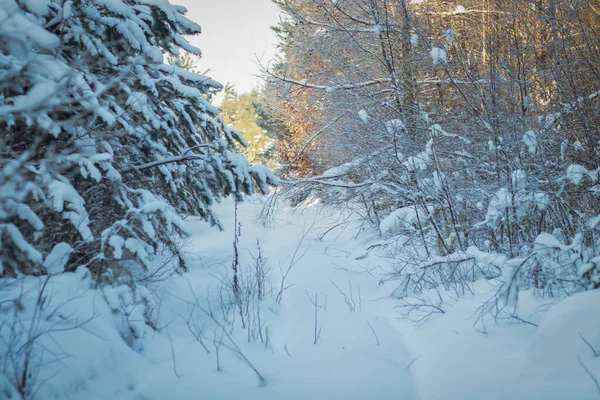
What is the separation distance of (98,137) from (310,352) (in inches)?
105

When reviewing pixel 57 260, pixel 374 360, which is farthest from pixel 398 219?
pixel 57 260

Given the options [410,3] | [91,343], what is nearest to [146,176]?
[91,343]

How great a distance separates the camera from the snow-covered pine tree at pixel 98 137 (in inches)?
94.3

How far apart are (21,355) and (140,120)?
262 cm

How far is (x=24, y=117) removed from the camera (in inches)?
106

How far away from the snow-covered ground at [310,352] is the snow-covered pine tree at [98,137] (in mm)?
434

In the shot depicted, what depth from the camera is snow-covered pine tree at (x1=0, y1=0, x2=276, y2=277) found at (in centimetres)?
239

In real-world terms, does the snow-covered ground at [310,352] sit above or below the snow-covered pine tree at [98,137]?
below

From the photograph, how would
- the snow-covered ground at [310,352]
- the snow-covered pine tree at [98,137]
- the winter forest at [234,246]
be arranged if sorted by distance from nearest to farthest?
the snow-covered ground at [310,352] → the winter forest at [234,246] → the snow-covered pine tree at [98,137]

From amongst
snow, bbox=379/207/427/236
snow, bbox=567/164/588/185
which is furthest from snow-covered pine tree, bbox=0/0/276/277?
snow, bbox=567/164/588/185

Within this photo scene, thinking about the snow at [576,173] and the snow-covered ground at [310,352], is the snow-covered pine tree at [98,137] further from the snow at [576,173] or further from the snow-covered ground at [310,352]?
the snow at [576,173]

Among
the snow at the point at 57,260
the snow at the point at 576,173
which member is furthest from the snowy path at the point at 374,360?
the snow at the point at 576,173

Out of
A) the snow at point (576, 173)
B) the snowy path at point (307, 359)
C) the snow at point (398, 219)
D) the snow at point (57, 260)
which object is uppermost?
the snow at point (576, 173)

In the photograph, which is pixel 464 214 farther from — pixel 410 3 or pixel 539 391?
pixel 410 3
